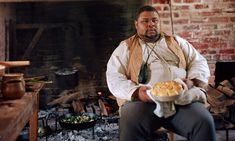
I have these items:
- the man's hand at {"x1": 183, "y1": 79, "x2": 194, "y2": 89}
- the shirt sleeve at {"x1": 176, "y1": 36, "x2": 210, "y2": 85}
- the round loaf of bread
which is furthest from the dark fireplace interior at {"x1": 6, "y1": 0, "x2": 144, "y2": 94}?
the round loaf of bread

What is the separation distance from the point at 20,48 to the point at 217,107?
6.57ft

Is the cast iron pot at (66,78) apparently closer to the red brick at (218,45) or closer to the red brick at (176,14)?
the red brick at (176,14)

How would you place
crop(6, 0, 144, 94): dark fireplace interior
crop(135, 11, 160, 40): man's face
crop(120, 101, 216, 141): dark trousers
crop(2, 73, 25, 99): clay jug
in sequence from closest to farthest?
1. crop(2, 73, 25, 99): clay jug
2. crop(120, 101, 216, 141): dark trousers
3. crop(135, 11, 160, 40): man's face
4. crop(6, 0, 144, 94): dark fireplace interior

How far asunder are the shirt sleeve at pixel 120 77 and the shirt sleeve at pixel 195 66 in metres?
0.43

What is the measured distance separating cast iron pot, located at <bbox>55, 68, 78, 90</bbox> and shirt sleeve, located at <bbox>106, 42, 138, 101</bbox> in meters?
1.09

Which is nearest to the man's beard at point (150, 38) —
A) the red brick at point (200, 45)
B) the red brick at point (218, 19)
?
the red brick at point (200, 45)

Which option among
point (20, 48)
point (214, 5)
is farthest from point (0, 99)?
point (214, 5)

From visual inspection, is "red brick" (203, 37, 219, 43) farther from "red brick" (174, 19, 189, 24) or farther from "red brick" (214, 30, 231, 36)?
"red brick" (174, 19, 189, 24)

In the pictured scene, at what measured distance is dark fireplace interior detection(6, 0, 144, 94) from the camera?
11.2 feet

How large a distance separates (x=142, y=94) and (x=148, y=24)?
0.60m

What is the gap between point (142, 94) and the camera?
220 cm

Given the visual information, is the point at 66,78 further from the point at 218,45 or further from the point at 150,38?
the point at 218,45

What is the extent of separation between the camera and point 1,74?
2.02m

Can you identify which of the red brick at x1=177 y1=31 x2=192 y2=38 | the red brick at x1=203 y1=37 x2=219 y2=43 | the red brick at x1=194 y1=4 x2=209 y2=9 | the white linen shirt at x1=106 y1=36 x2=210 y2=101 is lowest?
the white linen shirt at x1=106 y1=36 x2=210 y2=101
